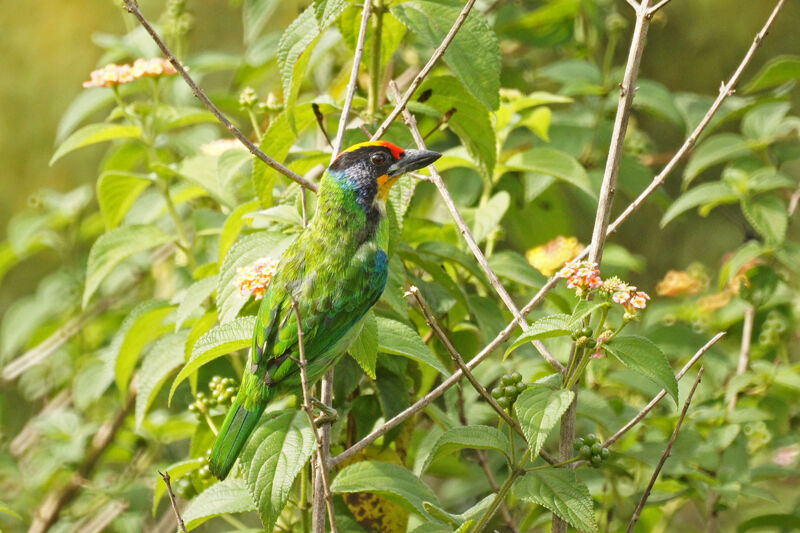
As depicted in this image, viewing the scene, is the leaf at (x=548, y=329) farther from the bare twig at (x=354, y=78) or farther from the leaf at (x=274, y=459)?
the bare twig at (x=354, y=78)

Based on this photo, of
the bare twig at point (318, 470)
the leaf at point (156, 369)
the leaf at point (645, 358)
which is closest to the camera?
the bare twig at point (318, 470)

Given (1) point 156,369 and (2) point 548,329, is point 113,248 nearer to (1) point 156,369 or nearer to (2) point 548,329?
(1) point 156,369

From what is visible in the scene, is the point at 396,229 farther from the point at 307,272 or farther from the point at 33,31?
the point at 33,31

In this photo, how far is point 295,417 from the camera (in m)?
1.86

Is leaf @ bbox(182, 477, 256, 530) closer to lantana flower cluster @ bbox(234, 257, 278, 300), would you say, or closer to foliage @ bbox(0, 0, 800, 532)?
foliage @ bbox(0, 0, 800, 532)

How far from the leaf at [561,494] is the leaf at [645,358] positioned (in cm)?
Result: 24

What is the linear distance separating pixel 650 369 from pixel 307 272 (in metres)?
0.75

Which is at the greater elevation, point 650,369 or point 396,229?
point 396,229

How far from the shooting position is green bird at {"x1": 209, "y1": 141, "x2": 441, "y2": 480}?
188cm

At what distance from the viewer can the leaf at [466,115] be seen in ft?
7.59

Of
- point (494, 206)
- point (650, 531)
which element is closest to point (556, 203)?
point (494, 206)

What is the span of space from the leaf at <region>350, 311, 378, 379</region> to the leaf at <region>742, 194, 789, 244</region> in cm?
167

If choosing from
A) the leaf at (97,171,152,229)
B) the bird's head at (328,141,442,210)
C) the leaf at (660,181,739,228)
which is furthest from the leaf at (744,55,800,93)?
the leaf at (97,171,152,229)

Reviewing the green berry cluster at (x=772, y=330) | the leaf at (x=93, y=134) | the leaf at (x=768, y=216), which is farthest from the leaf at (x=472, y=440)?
the green berry cluster at (x=772, y=330)
